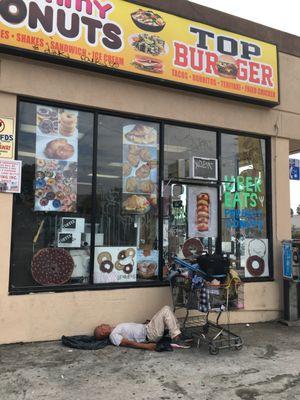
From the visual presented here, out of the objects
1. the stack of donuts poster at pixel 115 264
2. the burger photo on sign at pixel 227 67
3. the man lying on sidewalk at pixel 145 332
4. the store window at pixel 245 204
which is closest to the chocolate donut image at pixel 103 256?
the stack of donuts poster at pixel 115 264

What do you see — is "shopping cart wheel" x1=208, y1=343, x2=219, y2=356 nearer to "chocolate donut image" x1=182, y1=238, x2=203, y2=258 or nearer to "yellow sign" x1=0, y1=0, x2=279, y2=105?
"chocolate donut image" x1=182, y1=238, x2=203, y2=258

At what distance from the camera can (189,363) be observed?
5.56m

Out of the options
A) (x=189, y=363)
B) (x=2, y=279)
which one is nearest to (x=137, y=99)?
(x=2, y=279)

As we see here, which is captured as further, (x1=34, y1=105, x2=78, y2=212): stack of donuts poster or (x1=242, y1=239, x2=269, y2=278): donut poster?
(x1=242, y1=239, x2=269, y2=278): donut poster

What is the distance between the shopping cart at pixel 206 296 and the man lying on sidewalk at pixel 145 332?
14.7 inches

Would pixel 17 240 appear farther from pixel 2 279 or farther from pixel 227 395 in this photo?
pixel 227 395

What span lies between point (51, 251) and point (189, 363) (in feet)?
8.38

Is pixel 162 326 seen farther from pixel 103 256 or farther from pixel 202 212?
pixel 202 212

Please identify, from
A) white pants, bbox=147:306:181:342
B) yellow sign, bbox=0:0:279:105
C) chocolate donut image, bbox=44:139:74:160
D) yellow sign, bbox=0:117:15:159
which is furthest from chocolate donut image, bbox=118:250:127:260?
yellow sign, bbox=0:0:279:105

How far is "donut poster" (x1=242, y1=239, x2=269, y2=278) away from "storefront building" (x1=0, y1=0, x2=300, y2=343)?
2 centimetres

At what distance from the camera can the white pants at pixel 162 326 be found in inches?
239

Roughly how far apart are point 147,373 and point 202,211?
3330 millimetres

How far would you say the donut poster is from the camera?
26.7 feet

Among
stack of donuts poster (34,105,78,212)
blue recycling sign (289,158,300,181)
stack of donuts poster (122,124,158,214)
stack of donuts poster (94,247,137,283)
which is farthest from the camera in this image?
blue recycling sign (289,158,300,181)
